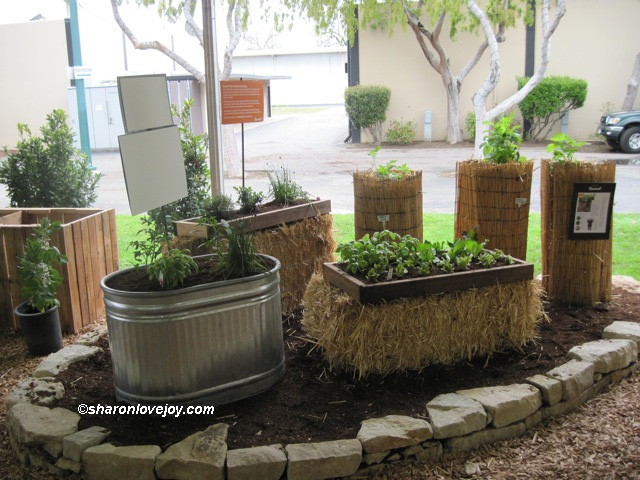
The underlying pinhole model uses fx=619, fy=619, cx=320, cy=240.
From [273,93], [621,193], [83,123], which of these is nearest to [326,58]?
[273,93]

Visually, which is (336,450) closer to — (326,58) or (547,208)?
(547,208)

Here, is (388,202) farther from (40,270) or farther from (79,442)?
(79,442)

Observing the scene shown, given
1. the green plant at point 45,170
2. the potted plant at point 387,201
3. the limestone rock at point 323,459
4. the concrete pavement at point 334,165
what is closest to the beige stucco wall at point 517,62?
the concrete pavement at point 334,165

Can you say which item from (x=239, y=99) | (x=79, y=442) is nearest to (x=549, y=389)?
(x=79, y=442)

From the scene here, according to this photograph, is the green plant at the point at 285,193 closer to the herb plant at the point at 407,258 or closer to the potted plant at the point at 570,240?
the herb plant at the point at 407,258

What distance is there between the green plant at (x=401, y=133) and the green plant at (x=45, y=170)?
10337 mm

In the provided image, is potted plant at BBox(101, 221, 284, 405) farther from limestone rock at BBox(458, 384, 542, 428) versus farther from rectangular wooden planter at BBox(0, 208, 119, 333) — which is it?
rectangular wooden planter at BBox(0, 208, 119, 333)

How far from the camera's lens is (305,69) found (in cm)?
1827

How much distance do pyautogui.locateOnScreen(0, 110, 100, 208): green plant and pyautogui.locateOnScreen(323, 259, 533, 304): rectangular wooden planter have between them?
2692 millimetres

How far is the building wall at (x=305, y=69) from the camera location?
56.2 ft

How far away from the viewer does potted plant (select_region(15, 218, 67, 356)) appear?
3562mm

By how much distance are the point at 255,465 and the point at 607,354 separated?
6.23 feet

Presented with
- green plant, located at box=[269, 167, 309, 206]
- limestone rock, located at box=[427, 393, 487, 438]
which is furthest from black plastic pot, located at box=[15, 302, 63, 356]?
limestone rock, located at box=[427, 393, 487, 438]

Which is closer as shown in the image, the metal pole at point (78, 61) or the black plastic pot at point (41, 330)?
the black plastic pot at point (41, 330)
